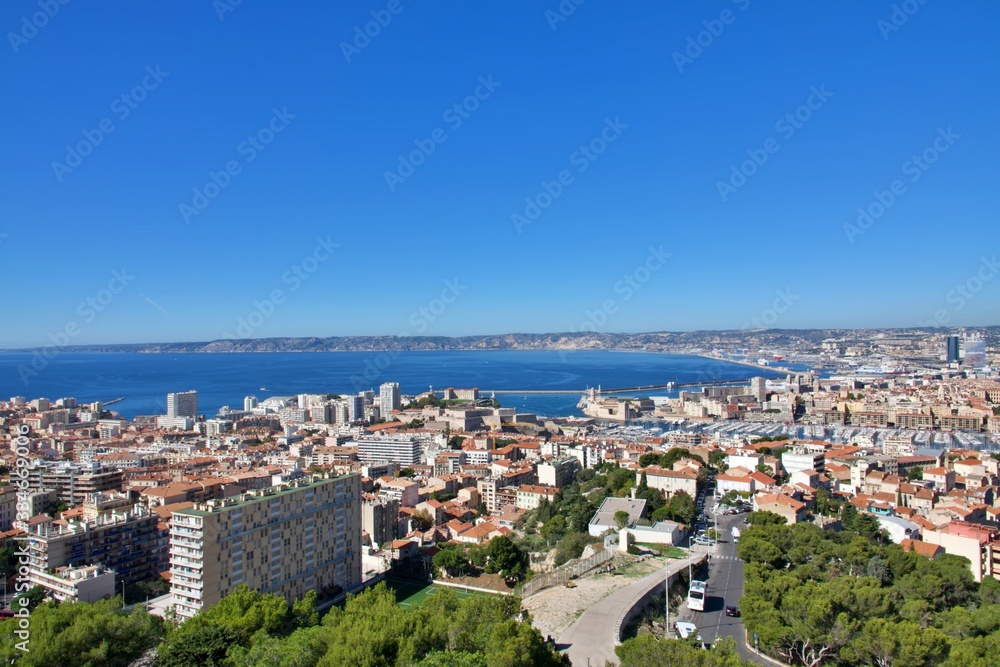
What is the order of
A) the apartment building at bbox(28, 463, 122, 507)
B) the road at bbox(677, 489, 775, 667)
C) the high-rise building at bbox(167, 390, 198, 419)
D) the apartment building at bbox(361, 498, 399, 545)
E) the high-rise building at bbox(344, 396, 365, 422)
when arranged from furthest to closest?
the high-rise building at bbox(344, 396, 365, 422) < the high-rise building at bbox(167, 390, 198, 419) < the apartment building at bbox(28, 463, 122, 507) < the apartment building at bbox(361, 498, 399, 545) < the road at bbox(677, 489, 775, 667)

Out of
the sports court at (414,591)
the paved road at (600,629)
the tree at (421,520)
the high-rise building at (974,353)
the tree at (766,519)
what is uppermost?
the high-rise building at (974,353)

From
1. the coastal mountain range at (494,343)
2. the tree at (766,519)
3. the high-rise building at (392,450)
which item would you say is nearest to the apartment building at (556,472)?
the tree at (766,519)

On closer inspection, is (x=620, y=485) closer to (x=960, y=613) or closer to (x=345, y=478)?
(x=345, y=478)

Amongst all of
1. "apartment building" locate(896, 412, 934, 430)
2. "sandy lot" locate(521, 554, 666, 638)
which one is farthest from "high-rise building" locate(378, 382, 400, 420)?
"sandy lot" locate(521, 554, 666, 638)

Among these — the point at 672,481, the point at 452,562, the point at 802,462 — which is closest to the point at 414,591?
the point at 452,562

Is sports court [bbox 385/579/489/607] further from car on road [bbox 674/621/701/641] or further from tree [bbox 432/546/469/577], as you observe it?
car on road [bbox 674/621/701/641]

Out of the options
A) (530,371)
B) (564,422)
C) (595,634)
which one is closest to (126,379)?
(530,371)

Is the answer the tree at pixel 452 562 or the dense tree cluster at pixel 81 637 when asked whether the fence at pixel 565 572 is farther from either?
the dense tree cluster at pixel 81 637
